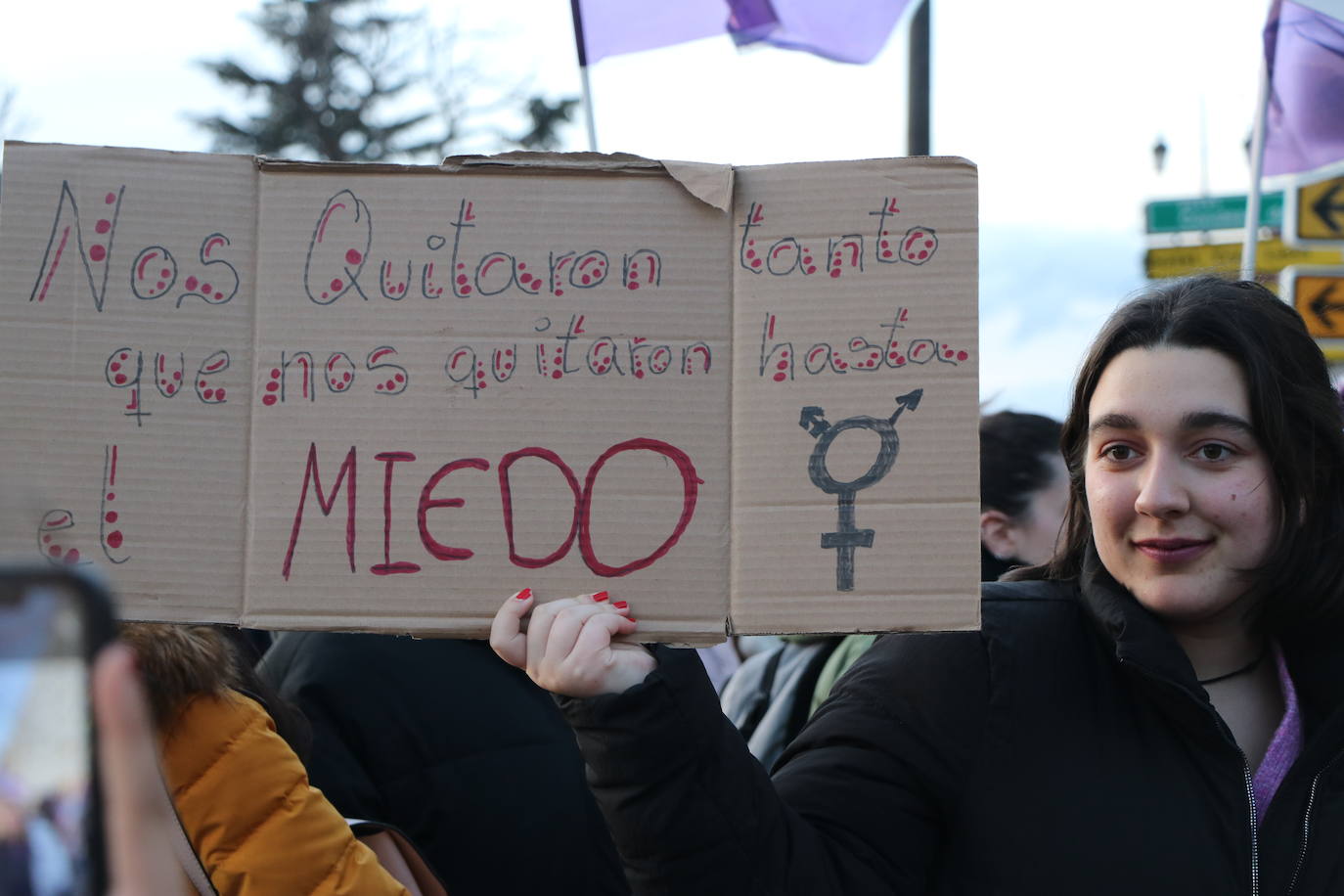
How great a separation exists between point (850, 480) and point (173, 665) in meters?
0.96

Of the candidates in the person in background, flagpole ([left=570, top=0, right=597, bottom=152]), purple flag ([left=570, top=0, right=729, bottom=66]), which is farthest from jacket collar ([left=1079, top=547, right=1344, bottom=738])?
purple flag ([left=570, top=0, right=729, bottom=66])

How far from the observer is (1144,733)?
1812 millimetres

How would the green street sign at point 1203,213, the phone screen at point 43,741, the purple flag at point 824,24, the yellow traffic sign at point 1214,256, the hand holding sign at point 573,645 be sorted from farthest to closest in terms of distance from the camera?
the yellow traffic sign at point 1214,256, the green street sign at point 1203,213, the purple flag at point 824,24, the hand holding sign at point 573,645, the phone screen at point 43,741

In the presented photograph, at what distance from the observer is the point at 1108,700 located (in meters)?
1.85

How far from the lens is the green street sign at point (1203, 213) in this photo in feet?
35.7

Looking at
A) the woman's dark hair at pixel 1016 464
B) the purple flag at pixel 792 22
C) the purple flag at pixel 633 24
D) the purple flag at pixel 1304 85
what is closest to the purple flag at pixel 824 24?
the purple flag at pixel 792 22

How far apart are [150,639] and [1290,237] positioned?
8.11 meters

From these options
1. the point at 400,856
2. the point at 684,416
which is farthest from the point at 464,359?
the point at 400,856

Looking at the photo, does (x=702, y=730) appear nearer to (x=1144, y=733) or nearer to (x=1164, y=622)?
(x=1144, y=733)

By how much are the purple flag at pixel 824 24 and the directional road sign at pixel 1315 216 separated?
5.15 meters

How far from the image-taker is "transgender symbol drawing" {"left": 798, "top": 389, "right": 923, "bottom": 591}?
165 centimetres

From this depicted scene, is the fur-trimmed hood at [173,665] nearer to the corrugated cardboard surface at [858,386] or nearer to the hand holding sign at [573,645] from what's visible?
the hand holding sign at [573,645]

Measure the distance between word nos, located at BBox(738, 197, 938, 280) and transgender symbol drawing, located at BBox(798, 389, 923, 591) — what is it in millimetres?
178

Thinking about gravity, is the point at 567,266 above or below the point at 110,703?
above
